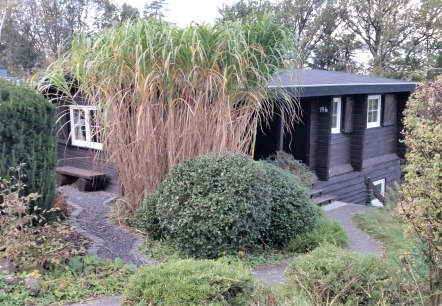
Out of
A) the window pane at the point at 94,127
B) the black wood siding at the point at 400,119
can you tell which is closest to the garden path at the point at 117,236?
the window pane at the point at 94,127

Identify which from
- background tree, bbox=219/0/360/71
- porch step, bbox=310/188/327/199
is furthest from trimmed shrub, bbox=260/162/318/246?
background tree, bbox=219/0/360/71

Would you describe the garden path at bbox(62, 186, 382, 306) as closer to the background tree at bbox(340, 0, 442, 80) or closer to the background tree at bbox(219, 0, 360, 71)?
the background tree at bbox(340, 0, 442, 80)

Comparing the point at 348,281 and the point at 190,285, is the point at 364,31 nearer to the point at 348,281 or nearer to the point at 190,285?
the point at 348,281

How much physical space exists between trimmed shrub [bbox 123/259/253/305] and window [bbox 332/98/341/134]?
8.93m

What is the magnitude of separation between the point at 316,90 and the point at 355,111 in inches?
131

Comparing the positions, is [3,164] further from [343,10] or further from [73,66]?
[343,10]

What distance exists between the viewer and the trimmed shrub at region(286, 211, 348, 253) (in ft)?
21.2

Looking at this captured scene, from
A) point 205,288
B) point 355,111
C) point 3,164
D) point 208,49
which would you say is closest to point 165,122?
point 208,49

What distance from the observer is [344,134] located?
12.9 meters

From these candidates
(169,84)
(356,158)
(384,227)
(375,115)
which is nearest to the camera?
(169,84)

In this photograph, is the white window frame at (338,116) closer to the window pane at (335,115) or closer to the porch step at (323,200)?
the window pane at (335,115)

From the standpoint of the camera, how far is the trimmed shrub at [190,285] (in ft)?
12.0

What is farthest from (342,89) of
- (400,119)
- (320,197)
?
(400,119)

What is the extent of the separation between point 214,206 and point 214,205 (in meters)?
0.01
